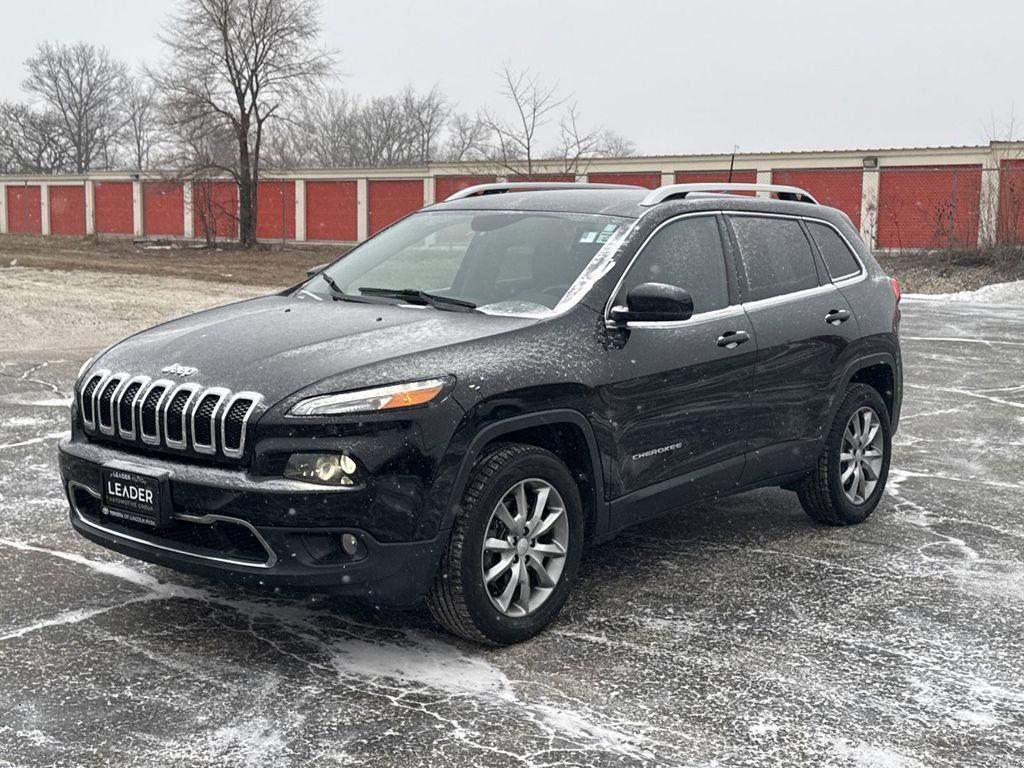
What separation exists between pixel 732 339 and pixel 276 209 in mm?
52654

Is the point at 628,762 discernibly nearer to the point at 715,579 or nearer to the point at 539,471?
the point at 539,471

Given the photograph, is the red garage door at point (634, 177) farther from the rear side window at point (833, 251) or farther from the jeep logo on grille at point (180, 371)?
the jeep logo on grille at point (180, 371)

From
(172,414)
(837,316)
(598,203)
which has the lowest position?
(172,414)

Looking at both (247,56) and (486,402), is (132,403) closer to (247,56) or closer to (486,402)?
(486,402)

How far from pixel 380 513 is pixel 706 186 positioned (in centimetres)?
270

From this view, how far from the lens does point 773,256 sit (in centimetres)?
592

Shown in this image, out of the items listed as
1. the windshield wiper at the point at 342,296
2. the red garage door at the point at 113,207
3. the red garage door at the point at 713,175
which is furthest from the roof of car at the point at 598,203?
the red garage door at the point at 113,207

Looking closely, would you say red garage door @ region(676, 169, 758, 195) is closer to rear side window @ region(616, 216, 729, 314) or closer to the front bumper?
rear side window @ region(616, 216, 729, 314)

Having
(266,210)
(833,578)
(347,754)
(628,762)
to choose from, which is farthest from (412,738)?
(266,210)

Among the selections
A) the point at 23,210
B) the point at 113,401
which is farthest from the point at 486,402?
the point at 23,210

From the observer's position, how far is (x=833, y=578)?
5.45 meters

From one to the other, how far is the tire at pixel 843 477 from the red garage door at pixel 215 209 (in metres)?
44.3

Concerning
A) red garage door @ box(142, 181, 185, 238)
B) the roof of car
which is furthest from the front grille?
red garage door @ box(142, 181, 185, 238)

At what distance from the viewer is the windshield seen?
16.4 ft
